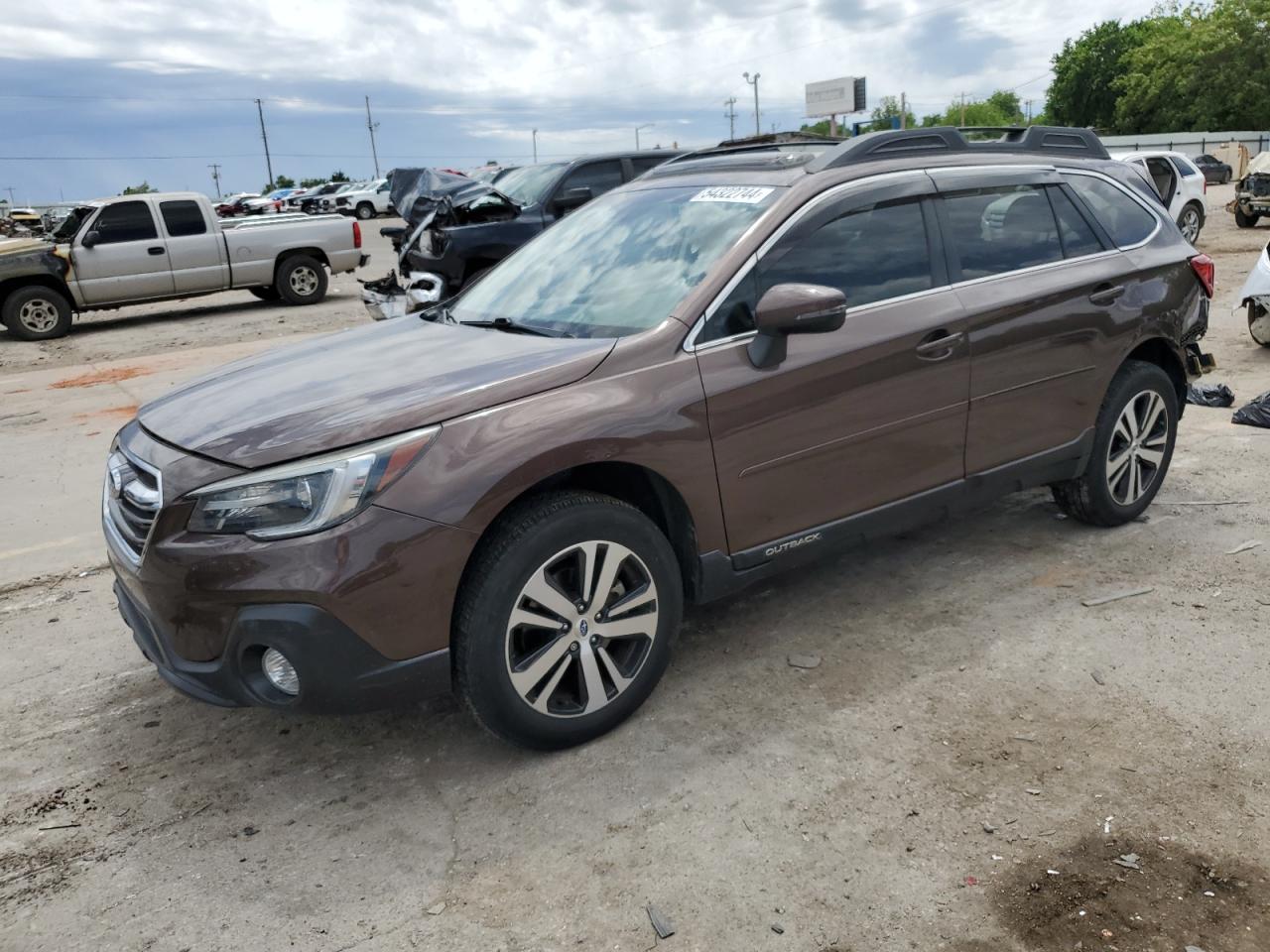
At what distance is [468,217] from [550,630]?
882 centimetres

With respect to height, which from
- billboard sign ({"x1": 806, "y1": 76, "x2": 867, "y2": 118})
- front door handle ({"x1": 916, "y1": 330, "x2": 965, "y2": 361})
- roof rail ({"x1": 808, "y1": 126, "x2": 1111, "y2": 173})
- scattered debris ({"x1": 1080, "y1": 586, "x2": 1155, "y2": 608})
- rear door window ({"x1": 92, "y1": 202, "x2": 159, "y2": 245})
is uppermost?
billboard sign ({"x1": 806, "y1": 76, "x2": 867, "y2": 118})

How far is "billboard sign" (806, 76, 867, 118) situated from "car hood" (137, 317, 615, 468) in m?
73.7

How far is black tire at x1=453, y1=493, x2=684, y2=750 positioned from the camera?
9.71ft

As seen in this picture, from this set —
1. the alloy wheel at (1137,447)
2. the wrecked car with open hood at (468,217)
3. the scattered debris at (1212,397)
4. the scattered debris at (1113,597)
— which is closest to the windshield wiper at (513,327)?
the scattered debris at (1113,597)

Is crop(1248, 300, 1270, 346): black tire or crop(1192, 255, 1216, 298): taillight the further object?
crop(1248, 300, 1270, 346): black tire

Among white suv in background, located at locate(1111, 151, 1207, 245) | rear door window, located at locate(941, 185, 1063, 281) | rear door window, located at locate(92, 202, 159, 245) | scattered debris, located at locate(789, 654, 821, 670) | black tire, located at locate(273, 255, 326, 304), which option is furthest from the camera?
white suv in background, located at locate(1111, 151, 1207, 245)

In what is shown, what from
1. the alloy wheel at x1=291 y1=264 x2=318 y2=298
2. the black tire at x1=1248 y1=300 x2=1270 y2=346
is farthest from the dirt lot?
the alloy wheel at x1=291 y1=264 x2=318 y2=298

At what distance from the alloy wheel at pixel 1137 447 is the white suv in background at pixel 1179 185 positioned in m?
13.8

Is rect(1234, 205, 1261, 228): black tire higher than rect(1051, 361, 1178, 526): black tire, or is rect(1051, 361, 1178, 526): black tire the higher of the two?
rect(1234, 205, 1261, 228): black tire

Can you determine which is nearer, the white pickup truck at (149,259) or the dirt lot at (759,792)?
the dirt lot at (759,792)

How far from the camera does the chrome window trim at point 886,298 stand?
3.43m

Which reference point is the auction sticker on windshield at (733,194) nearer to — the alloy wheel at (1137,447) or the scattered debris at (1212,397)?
the alloy wheel at (1137,447)

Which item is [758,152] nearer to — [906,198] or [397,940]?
[906,198]

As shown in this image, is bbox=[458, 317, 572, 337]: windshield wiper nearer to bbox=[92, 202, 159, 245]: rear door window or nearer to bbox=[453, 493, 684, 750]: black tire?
bbox=[453, 493, 684, 750]: black tire
